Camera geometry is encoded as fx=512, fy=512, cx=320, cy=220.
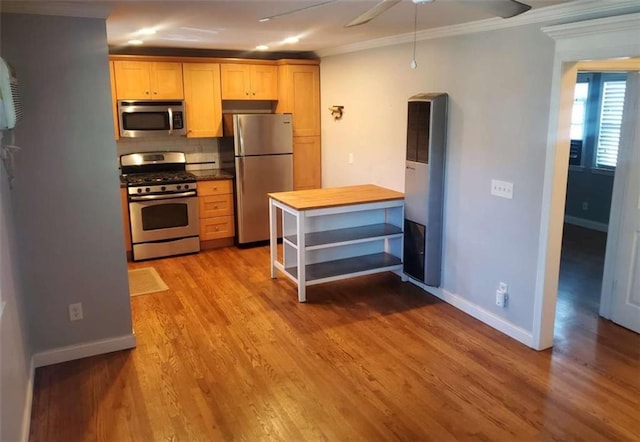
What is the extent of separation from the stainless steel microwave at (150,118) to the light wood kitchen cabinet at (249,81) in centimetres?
61

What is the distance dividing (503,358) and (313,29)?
293 centimetres

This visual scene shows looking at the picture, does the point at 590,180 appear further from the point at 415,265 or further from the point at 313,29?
the point at 313,29

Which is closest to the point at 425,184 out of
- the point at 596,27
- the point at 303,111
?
the point at 596,27

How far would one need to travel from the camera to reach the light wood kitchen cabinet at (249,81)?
5980 mm

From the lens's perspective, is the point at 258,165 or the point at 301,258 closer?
the point at 301,258

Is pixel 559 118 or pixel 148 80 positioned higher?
pixel 148 80

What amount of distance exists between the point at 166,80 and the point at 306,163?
6.17ft

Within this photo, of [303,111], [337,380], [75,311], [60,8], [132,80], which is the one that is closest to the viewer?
[60,8]

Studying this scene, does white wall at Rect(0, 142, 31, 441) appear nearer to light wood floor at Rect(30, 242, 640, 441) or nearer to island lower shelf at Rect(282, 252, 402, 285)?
light wood floor at Rect(30, 242, 640, 441)

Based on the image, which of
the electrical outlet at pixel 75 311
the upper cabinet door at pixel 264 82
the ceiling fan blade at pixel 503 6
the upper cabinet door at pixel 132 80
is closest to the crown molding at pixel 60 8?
the electrical outlet at pixel 75 311

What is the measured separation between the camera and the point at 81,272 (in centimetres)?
338

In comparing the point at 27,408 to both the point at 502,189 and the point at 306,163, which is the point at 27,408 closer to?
the point at 502,189

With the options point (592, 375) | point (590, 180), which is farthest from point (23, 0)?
point (590, 180)

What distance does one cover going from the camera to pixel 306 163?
636cm
